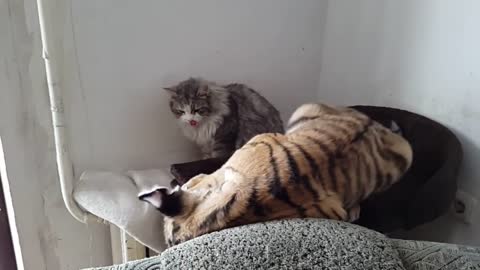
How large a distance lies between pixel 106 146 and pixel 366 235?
0.90 meters

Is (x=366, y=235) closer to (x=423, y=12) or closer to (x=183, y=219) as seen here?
(x=183, y=219)

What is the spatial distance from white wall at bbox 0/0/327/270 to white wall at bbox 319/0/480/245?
0.12m

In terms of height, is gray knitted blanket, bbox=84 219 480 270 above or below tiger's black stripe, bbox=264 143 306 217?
below

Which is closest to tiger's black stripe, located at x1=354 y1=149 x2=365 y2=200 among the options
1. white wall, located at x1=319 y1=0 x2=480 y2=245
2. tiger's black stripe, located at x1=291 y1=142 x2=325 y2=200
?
tiger's black stripe, located at x1=291 y1=142 x2=325 y2=200

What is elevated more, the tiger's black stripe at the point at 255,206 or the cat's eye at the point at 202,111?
the cat's eye at the point at 202,111

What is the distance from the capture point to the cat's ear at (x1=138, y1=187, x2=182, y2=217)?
904 millimetres

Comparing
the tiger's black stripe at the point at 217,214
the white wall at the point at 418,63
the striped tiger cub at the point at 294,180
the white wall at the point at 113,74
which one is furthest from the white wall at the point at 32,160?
the white wall at the point at 418,63

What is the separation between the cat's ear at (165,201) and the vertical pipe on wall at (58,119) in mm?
477

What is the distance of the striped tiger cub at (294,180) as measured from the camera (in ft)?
2.88

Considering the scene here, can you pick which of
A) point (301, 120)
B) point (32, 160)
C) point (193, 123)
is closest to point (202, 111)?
point (193, 123)

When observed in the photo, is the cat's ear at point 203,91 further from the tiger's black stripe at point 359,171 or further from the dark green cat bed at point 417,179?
the tiger's black stripe at point 359,171

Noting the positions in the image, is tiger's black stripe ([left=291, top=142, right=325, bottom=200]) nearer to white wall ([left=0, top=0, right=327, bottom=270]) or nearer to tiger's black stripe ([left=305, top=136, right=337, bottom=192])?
tiger's black stripe ([left=305, top=136, right=337, bottom=192])

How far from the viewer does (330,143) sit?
98 centimetres

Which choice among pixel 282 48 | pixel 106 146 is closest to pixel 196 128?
pixel 106 146
